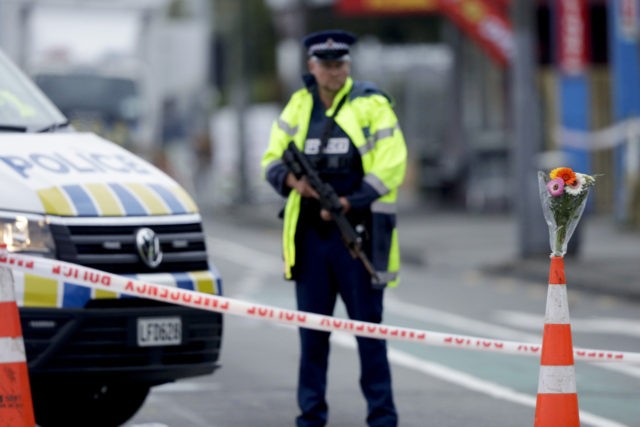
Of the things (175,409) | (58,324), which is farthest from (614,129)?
(58,324)

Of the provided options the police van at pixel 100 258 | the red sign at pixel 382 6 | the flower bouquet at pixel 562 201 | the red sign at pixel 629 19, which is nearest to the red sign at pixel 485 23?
the red sign at pixel 382 6

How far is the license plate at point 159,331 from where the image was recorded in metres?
8.12

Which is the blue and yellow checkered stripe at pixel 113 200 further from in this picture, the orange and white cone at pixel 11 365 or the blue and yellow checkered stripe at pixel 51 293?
the orange and white cone at pixel 11 365

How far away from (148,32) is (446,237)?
7842 millimetres

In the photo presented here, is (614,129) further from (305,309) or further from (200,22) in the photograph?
(305,309)

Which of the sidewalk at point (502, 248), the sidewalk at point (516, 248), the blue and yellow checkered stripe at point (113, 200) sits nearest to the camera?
the blue and yellow checkered stripe at point (113, 200)

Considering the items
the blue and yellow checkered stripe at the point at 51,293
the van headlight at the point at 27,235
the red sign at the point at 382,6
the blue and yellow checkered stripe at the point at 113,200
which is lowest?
the blue and yellow checkered stripe at the point at 51,293

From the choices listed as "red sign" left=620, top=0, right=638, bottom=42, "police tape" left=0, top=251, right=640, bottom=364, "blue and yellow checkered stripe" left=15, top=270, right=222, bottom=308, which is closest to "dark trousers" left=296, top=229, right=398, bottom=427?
"police tape" left=0, top=251, right=640, bottom=364

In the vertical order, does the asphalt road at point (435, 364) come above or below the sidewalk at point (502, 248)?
above

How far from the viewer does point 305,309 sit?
346 inches

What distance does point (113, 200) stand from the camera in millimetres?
8211

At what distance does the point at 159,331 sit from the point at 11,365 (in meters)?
1.12

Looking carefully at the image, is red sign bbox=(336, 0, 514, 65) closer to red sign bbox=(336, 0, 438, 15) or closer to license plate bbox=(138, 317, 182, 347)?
red sign bbox=(336, 0, 438, 15)

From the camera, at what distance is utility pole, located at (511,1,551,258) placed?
20266 mm
